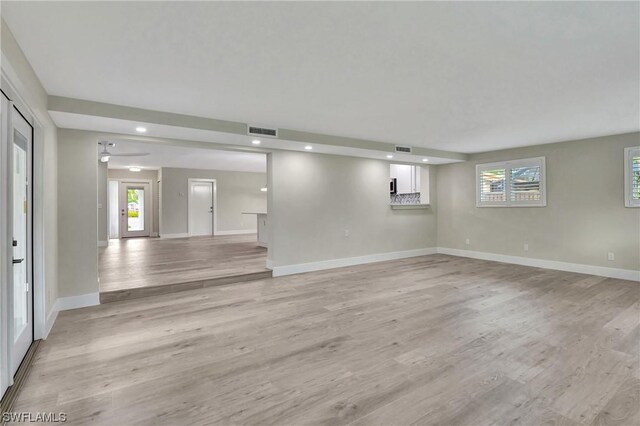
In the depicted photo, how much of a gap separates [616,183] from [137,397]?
22.6 ft

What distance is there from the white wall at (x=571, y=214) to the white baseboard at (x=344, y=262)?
1.20 m

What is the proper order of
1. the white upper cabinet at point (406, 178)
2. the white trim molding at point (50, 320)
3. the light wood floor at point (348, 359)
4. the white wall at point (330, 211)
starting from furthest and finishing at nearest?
the white upper cabinet at point (406, 178), the white wall at point (330, 211), the white trim molding at point (50, 320), the light wood floor at point (348, 359)

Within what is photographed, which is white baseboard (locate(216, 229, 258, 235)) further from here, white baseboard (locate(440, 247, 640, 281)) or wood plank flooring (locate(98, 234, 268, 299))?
white baseboard (locate(440, 247, 640, 281))

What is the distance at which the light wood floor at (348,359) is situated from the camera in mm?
1915

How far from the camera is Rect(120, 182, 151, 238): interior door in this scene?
11.4 m

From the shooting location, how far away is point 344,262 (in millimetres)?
6324

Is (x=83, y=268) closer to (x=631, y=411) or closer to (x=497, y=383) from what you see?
(x=497, y=383)

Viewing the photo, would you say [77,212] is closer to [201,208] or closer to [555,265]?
[201,208]

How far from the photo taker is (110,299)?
4145mm

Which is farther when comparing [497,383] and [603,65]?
[603,65]

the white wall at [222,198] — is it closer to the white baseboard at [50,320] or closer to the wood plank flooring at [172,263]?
the wood plank flooring at [172,263]

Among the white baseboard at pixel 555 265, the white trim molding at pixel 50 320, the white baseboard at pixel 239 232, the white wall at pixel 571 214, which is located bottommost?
the white trim molding at pixel 50 320

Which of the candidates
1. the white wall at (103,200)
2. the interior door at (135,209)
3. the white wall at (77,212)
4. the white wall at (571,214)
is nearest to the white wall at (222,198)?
the interior door at (135,209)

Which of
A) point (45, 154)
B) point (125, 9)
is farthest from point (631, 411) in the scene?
point (45, 154)
